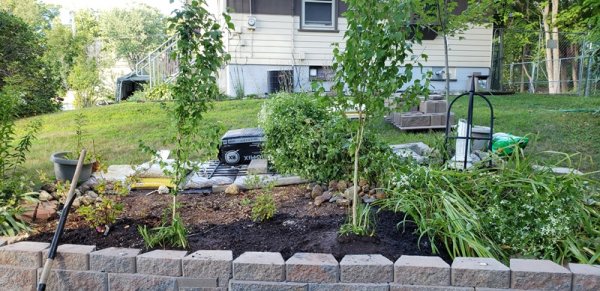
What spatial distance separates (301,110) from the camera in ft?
15.1

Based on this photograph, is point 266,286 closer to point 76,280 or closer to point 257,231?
point 257,231

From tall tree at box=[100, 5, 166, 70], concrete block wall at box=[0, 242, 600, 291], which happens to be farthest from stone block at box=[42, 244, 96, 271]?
tall tree at box=[100, 5, 166, 70]

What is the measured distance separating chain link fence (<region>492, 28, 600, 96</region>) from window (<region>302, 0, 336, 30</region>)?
5091mm

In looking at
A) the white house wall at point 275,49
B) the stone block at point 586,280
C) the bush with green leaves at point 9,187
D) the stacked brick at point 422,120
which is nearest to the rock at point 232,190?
the bush with green leaves at point 9,187

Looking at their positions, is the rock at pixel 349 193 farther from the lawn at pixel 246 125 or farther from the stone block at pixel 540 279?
the stone block at pixel 540 279

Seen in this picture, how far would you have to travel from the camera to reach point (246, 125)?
275 inches

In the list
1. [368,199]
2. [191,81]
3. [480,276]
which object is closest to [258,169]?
[368,199]

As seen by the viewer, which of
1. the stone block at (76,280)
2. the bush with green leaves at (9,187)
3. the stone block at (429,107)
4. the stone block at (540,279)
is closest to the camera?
the stone block at (540,279)

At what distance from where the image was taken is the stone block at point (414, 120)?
642 centimetres

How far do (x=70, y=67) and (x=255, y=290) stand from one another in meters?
15.5

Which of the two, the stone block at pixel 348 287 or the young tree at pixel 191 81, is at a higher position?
the young tree at pixel 191 81

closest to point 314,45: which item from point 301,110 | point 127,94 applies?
point 127,94

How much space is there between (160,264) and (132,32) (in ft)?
87.8

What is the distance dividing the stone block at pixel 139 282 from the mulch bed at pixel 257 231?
0.27 meters
